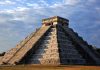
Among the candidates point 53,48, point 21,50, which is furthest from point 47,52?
point 21,50

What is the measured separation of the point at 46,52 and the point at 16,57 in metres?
7.53

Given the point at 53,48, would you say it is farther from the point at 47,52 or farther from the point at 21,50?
the point at 21,50

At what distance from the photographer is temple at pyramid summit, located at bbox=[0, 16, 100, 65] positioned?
61.9m

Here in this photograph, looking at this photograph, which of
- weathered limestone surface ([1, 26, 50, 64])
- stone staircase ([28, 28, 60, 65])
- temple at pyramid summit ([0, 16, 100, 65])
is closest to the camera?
stone staircase ([28, 28, 60, 65])

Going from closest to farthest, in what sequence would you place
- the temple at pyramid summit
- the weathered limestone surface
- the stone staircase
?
the stone staircase, the temple at pyramid summit, the weathered limestone surface

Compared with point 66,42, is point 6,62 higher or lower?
lower

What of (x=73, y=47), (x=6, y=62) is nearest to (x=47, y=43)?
(x=73, y=47)

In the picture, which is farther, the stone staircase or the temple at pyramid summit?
the temple at pyramid summit

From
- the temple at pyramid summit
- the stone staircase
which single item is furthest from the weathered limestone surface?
the stone staircase

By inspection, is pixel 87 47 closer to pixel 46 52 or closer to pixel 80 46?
pixel 80 46

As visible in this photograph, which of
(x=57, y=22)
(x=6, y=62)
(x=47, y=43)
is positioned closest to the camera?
(x=6, y=62)

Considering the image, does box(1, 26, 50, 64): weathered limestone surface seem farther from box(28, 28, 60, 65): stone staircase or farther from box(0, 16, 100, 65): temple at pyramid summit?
box(28, 28, 60, 65): stone staircase

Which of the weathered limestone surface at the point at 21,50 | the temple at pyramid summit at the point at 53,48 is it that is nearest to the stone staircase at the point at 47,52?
the temple at pyramid summit at the point at 53,48

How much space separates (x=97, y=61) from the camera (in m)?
68.0
